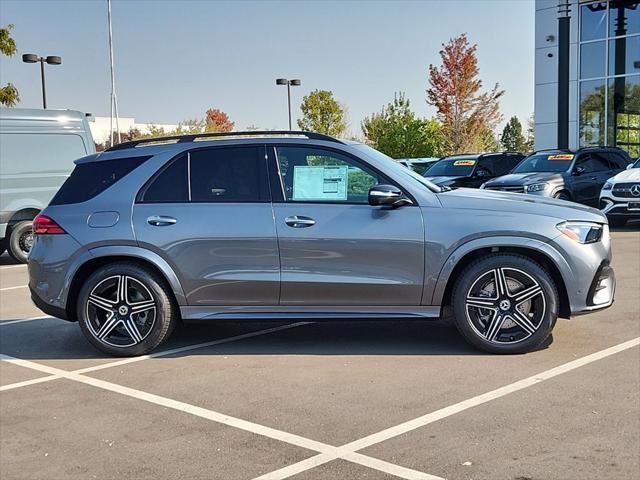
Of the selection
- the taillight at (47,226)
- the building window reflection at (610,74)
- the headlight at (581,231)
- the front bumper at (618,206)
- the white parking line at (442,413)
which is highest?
the building window reflection at (610,74)

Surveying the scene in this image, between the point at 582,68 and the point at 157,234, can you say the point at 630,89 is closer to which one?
the point at 582,68

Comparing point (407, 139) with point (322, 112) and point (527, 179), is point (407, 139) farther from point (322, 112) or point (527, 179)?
point (527, 179)

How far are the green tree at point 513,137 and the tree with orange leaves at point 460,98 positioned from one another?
40.8m

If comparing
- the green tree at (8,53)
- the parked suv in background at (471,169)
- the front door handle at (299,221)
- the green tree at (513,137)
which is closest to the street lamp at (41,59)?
the green tree at (8,53)

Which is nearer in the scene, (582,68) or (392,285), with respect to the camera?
(392,285)

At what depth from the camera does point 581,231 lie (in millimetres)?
5777

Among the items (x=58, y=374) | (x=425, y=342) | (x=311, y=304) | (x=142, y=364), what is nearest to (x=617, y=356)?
(x=425, y=342)

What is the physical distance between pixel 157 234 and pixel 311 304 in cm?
137

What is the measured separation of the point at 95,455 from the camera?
13.3 ft

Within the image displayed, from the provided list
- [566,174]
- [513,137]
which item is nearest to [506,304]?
[566,174]

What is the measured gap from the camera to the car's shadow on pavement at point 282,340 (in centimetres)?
613

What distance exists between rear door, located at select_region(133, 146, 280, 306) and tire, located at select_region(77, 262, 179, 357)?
0.24 meters

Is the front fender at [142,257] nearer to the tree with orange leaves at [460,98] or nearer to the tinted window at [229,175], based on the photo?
the tinted window at [229,175]

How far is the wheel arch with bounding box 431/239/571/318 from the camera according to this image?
5672 mm
